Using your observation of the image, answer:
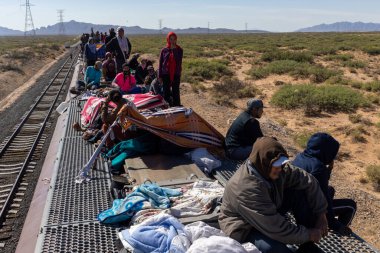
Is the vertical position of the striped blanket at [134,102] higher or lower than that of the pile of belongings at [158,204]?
higher

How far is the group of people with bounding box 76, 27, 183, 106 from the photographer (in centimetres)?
893

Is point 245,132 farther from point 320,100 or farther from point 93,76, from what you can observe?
point 320,100

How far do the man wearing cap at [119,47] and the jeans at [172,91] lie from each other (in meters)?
3.81

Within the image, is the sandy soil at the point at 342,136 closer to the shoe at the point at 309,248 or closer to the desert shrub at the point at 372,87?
the shoe at the point at 309,248

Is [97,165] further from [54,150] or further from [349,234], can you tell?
[349,234]

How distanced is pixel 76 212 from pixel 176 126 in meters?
2.22

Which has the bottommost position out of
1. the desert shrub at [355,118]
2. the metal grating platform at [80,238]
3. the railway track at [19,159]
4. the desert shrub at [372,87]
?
the railway track at [19,159]

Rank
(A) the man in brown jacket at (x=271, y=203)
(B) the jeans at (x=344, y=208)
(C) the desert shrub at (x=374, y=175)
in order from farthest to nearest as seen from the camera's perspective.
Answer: (C) the desert shrub at (x=374, y=175)
(B) the jeans at (x=344, y=208)
(A) the man in brown jacket at (x=271, y=203)

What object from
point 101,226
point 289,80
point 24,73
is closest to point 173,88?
point 101,226

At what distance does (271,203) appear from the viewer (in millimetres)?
3412

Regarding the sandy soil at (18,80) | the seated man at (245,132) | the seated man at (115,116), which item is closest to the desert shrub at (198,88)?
the sandy soil at (18,80)

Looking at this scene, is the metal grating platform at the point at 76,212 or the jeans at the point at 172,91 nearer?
the metal grating platform at the point at 76,212

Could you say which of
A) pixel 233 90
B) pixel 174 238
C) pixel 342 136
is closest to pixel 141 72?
pixel 342 136

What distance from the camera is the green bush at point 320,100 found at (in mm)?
15164
